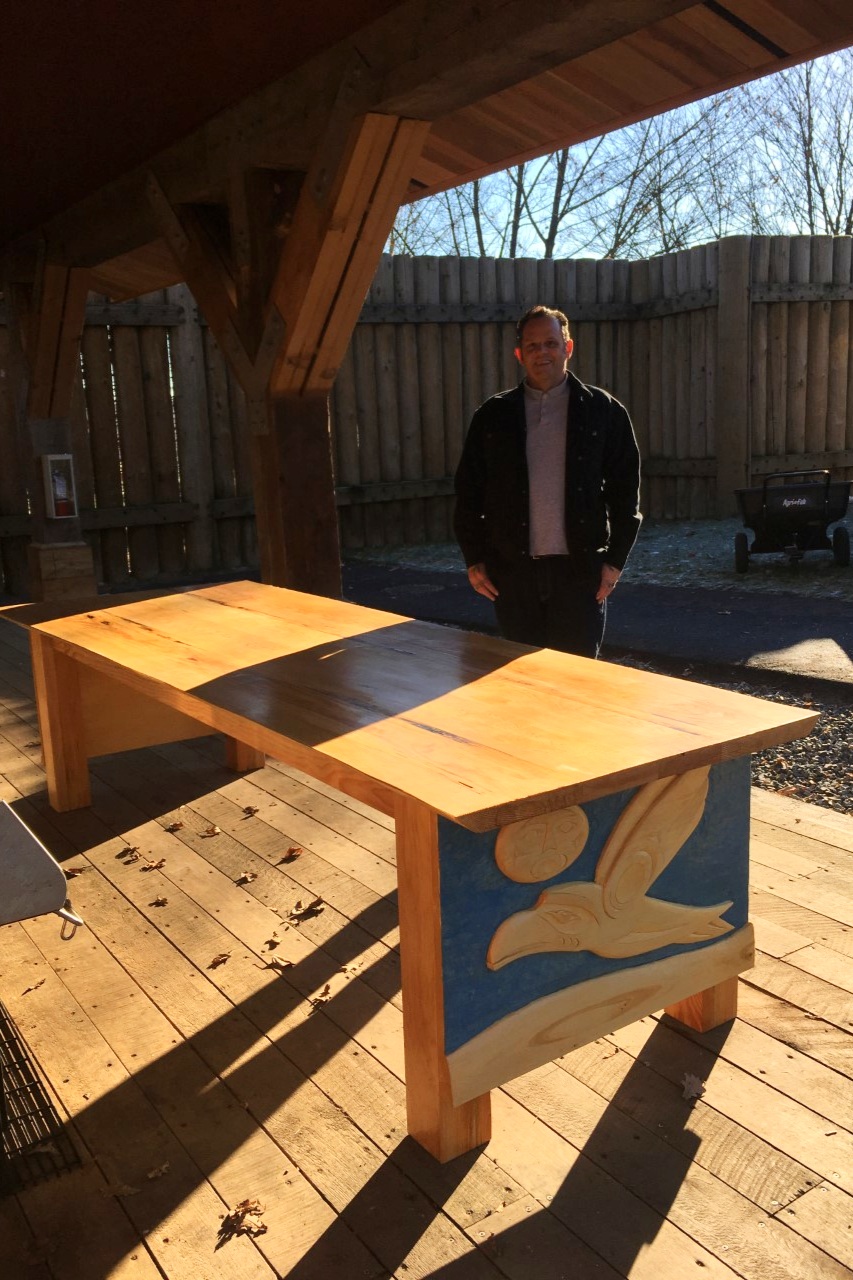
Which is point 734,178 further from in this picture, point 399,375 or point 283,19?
point 283,19

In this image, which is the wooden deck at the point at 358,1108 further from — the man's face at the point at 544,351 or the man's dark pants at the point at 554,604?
the man's face at the point at 544,351

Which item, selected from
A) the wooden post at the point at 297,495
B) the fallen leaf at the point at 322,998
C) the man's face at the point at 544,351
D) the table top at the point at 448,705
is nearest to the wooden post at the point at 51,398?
A: the wooden post at the point at 297,495

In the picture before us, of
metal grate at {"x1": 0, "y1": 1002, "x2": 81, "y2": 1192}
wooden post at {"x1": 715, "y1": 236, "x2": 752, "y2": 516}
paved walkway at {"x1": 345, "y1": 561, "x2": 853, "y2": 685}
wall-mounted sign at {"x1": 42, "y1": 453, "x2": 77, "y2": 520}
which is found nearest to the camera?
metal grate at {"x1": 0, "y1": 1002, "x2": 81, "y2": 1192}

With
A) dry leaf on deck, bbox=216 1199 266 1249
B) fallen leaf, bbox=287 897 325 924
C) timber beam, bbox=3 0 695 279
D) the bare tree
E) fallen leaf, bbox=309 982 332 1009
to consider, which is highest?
the bare tree

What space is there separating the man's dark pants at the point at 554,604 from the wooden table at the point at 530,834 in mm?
758

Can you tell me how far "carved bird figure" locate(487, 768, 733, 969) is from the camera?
2.00 metres

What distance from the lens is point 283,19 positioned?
324 centimetres

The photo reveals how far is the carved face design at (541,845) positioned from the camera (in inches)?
76.2

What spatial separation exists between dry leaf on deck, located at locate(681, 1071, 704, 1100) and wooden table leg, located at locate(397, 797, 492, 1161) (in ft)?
1.34

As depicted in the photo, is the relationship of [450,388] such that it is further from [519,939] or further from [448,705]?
[519,939]

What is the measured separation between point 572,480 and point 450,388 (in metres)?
7.74

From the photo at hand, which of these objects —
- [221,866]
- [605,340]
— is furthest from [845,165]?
[221,866]

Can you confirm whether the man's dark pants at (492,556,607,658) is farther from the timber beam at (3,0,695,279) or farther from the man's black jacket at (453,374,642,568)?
the timber beam at (3,0,695,279)

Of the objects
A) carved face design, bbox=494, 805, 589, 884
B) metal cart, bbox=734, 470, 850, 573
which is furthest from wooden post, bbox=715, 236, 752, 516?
carved face design, bbox=494, 805, 589, 884
